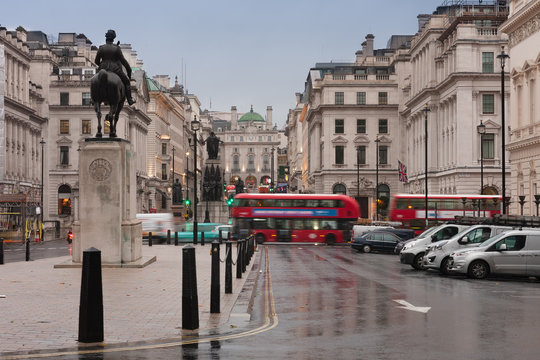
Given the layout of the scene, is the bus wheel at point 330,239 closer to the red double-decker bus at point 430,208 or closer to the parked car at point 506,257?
the red double-decker bus at point 430,208

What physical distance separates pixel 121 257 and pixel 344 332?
511 inches

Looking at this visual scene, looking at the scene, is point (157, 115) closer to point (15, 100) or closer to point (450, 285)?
point (15, 100)

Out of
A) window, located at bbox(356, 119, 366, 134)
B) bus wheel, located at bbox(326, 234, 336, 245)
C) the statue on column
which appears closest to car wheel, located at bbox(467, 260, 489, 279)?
bus wheel, located at bbox(326, 234, 336, 245)

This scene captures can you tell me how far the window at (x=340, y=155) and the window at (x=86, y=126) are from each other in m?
31.8

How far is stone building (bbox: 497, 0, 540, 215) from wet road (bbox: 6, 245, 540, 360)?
25.8 m

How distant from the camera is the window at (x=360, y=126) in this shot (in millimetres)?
102500

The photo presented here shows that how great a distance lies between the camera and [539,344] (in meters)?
10.9

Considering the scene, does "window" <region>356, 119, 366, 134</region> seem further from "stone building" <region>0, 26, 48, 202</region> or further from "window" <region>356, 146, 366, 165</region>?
"stone building" <region>0, 26, 48, 202</region>

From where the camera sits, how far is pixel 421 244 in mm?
30562

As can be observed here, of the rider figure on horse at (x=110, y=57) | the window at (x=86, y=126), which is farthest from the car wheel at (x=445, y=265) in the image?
the window at (x=86, y=126)

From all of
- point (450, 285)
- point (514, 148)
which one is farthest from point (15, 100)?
point (450, 285)

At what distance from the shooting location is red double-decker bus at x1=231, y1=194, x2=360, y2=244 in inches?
2192

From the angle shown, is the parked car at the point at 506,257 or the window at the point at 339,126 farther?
the window at the point at 339,126

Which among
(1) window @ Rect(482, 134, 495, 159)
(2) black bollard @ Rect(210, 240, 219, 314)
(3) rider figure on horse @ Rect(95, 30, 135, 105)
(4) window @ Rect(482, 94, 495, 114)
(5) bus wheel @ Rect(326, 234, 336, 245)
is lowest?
(5) bus wheel @ Rect(326, 234, 336, 245)
